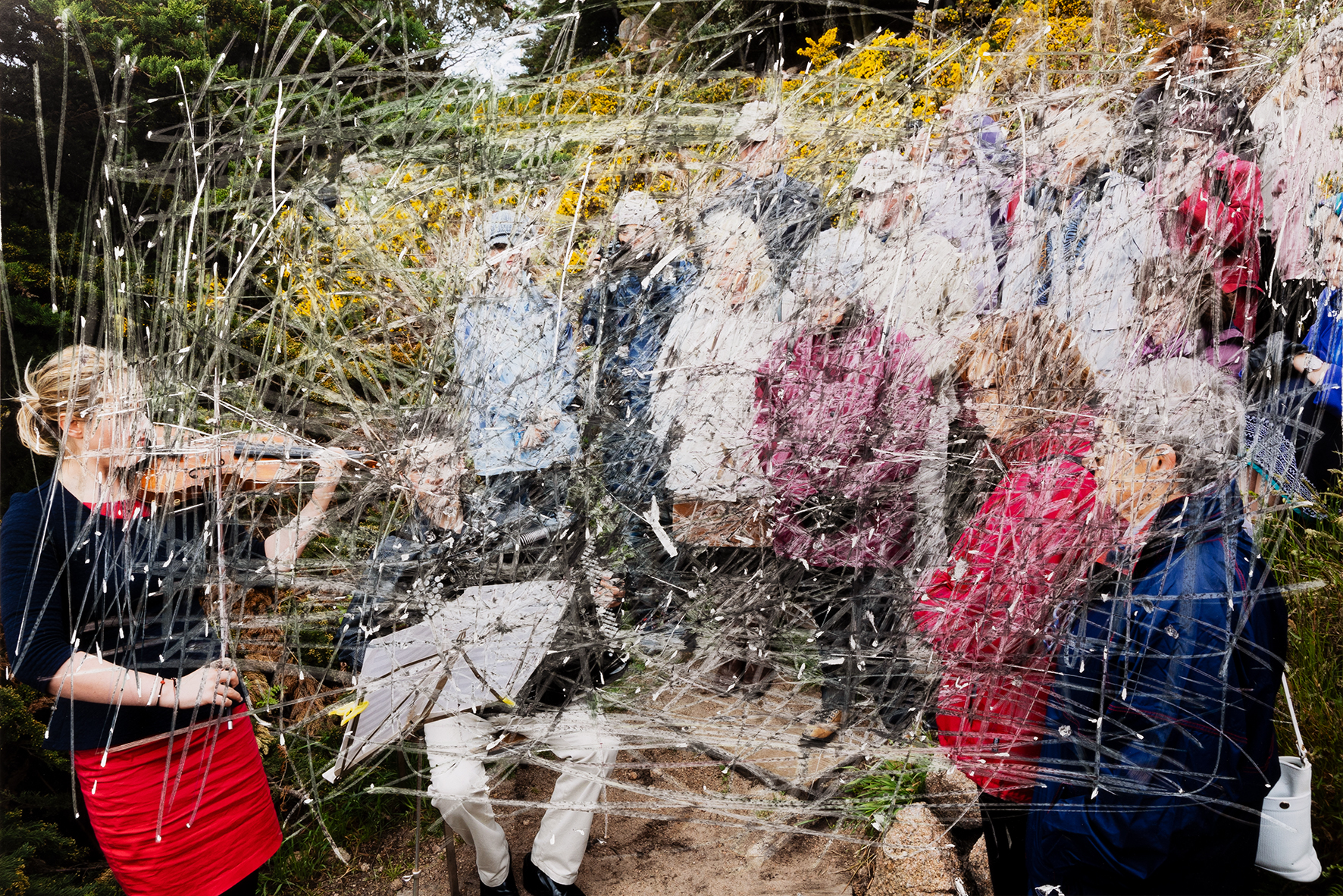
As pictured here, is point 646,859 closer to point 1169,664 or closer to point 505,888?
point 505,888

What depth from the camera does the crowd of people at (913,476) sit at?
4.81 feet

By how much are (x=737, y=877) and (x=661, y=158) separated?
6.74ft

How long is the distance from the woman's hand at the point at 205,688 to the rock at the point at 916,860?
1.61 meters

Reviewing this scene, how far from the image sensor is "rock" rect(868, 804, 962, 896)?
1867mm

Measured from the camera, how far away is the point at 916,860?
189 cm

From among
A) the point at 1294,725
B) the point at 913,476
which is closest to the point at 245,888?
the point at 913,476

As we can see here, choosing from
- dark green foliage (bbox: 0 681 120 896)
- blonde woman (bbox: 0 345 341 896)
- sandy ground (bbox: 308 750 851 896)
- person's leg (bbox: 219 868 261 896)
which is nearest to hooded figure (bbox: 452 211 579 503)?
blonde woman (bbox: 0 345 341 896)

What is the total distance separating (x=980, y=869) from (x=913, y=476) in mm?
1250

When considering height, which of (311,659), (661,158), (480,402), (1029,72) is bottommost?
(311,659)

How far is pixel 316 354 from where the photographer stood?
1514 mm

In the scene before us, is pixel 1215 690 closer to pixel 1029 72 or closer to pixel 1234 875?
pixel 1234 875

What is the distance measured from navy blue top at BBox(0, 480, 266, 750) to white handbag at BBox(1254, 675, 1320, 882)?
7.47 feet

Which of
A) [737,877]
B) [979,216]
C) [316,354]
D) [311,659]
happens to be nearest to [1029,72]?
[979,216]

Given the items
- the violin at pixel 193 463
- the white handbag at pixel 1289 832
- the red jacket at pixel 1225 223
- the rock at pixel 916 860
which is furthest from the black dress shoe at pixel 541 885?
the red jacket at pixel 1225 223
